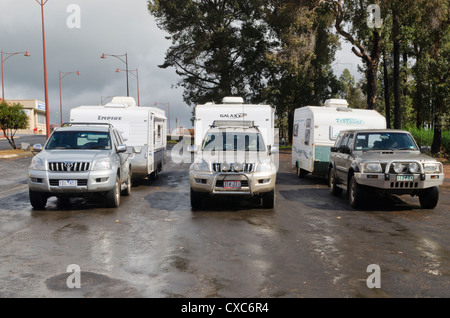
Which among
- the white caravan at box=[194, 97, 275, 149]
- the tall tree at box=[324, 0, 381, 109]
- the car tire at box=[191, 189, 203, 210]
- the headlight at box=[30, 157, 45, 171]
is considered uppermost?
the tall tree at box=[324, 0, 381, 109]

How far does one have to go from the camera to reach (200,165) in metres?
10.9

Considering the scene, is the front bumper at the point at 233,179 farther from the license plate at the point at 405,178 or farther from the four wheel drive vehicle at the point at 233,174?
the license plate at the point at 405,178

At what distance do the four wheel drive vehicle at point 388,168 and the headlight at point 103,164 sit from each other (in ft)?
18.6

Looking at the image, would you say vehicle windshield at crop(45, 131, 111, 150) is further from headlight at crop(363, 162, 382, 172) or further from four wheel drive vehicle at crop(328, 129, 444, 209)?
headlight at crop(363, 162, 382, 172)

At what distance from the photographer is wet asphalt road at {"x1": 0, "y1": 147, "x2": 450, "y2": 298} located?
5453mm

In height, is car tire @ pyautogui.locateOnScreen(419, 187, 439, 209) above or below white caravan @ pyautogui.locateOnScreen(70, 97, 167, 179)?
below

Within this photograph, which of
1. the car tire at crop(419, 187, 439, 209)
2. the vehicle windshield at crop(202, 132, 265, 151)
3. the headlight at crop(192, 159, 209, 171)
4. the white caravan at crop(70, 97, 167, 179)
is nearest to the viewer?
the headlight at crop(192, 159, 209, 171)

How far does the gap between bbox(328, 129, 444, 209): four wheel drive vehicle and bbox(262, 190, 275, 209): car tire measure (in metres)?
1.94

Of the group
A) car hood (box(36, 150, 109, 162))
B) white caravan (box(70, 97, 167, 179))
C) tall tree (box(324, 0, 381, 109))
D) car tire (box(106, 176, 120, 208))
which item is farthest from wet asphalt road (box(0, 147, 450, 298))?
tall tree (box(324, 0, 381, 109))

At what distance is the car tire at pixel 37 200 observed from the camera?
35.9ft

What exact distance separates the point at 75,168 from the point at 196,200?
2763mm

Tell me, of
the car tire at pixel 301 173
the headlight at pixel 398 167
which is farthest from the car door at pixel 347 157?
the car tire at pixel 301 173
